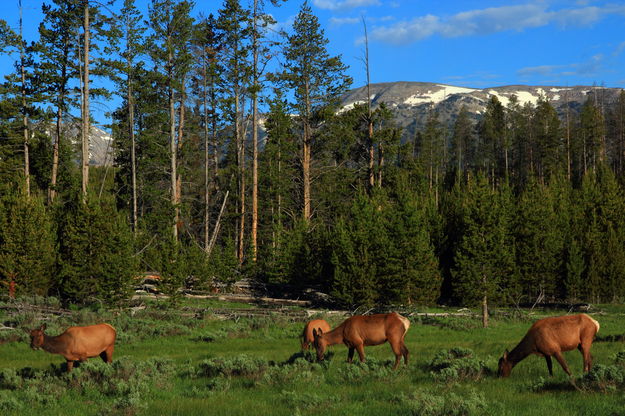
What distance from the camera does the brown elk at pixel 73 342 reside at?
13.2 meters

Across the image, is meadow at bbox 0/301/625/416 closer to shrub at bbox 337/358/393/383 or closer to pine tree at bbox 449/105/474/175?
shrub at bbox 337/358/393/383

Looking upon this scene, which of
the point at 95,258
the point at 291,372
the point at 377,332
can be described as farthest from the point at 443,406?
Result: the point at 95,258

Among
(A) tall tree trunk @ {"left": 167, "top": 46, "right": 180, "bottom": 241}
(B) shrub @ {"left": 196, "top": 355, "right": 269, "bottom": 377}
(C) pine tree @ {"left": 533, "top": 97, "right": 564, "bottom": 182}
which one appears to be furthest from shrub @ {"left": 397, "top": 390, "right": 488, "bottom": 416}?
(C) pine tree @ {"left": 533, "top": 97, "right": 564, "bottom": 182}

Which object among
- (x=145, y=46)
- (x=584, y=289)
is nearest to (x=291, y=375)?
(x=145, y=46)

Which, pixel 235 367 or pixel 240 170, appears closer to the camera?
pixel 235 367

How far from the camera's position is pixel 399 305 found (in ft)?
105

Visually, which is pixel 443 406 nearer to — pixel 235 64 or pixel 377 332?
pixel 377 332

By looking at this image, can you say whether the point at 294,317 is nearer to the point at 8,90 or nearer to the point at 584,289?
the point at 584,289

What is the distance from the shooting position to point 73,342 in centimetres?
1338

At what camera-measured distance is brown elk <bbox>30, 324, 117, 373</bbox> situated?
13227 mm

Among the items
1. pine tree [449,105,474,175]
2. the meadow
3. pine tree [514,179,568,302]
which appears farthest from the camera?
pine tree [449,105,474,175]

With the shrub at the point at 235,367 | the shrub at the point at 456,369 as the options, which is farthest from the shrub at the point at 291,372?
the shrub at the point at 456,369

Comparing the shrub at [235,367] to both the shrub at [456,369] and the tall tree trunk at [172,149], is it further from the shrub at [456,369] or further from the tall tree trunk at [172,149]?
the tall tree trunk at [172,149]

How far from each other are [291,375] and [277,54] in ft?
119
